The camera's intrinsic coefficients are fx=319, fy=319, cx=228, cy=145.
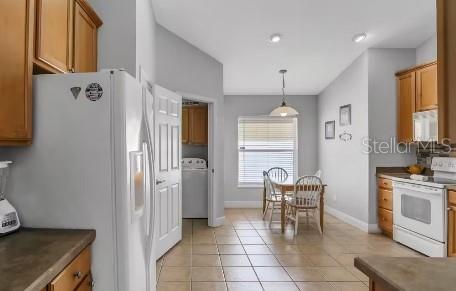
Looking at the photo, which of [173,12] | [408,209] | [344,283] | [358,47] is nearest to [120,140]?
[344,283]

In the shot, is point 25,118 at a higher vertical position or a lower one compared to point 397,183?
higher

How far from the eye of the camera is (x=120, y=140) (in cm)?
156

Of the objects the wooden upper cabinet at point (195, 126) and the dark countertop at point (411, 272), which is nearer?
the dark countertop at point (411, 272)

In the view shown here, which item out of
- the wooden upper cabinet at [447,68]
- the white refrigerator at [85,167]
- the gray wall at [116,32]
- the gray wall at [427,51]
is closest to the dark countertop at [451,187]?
the gray wall at [427,51]

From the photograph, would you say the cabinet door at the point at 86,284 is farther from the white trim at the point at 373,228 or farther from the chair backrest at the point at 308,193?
the white trim at the point at 373,228

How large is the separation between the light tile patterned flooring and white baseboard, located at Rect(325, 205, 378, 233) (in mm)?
118

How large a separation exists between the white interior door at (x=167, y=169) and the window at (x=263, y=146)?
9.27 feet

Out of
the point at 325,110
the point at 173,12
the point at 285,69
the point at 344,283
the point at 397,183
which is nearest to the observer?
the point at 344,283

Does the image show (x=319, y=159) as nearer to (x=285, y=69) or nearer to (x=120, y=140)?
(x=285, y=69)

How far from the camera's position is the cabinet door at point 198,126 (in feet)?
20.1

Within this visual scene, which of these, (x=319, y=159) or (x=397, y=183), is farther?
(x=319, y=159)

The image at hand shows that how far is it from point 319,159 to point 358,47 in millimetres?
2817

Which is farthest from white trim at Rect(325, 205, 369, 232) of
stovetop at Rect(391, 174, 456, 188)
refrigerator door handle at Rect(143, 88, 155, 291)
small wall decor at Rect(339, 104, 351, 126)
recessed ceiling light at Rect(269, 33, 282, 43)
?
refrigerator door handle at Rect(143, 88, 155, 291)

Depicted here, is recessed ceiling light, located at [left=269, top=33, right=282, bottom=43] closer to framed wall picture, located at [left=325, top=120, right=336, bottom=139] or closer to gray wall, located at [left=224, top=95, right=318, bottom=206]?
framed wall picture, located at [left=325, top=120, right=336, bottom=139]
